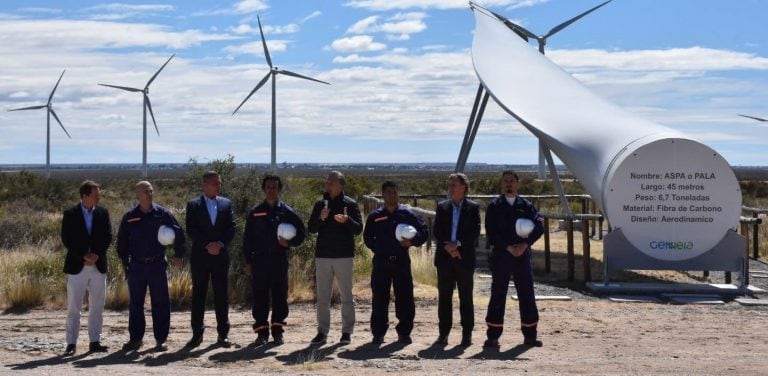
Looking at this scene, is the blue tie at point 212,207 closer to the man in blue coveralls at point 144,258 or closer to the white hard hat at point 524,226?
the man in blue coveralls at point 144,258

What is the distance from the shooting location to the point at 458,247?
31.7ft

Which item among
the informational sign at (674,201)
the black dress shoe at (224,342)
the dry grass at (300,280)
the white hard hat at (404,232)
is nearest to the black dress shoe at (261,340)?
the black dress shoe at (224,342)

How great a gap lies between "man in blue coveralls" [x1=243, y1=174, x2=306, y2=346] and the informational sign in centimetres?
588

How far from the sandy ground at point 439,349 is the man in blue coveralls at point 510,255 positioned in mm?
256

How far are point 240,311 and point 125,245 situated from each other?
9.94 ft

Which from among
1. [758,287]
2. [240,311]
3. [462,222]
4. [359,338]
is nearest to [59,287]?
[240,311]

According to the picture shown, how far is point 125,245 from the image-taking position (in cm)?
951

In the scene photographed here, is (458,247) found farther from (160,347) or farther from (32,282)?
(32,282)

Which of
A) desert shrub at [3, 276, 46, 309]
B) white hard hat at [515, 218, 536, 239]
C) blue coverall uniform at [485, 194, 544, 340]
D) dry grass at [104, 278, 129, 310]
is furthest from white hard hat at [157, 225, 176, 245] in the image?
desert shrub at [3, 276, 46, 309]

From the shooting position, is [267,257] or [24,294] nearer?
[267,257]

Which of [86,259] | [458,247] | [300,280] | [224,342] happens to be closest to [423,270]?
[300,280]

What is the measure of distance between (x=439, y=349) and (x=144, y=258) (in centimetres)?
296

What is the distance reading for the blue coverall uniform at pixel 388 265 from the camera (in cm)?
973

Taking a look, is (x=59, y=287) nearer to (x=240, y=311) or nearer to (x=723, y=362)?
(x=240, y=311)
